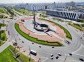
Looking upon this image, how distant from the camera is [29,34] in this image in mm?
98625

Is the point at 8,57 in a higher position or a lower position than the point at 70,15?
higher

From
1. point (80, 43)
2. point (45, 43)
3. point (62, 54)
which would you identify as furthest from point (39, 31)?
point (62, 54)

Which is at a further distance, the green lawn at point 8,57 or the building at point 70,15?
the building at point 70,15

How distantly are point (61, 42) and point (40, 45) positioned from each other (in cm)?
1453

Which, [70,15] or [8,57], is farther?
[70,15]

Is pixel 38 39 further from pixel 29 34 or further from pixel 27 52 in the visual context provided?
pixel 27 52

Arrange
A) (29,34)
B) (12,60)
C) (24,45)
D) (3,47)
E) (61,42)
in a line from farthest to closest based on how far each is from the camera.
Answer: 1. (29,34)
2. (61,42)
3. (24,45)
4. (3,47)
5. (12,60)

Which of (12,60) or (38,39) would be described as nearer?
(12,60)

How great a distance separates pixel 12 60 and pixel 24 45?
19.4 meters

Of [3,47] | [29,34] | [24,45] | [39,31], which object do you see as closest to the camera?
[3,47]

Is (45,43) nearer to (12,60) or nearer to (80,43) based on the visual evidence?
(80,43)

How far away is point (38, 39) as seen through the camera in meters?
89.1

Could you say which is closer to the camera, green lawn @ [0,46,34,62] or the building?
green lawn @ [0,46,34,62]

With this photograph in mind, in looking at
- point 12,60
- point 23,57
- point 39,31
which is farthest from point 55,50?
point 39,31
